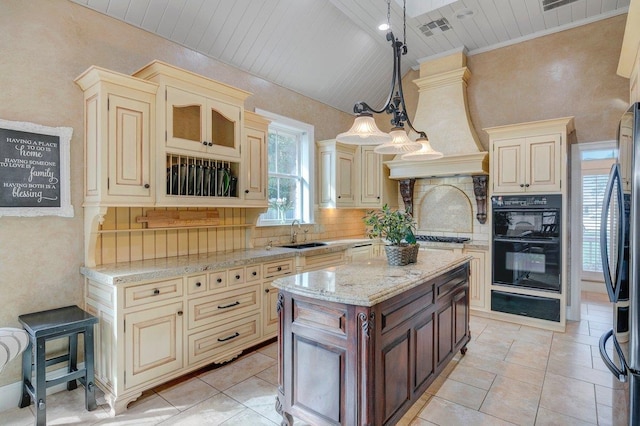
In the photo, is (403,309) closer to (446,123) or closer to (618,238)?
(618,238)

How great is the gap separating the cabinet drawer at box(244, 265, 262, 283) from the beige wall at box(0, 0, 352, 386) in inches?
53.8

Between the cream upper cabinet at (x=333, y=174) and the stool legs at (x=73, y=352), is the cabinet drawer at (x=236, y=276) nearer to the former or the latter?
the stool legs at (x=73, y=352)

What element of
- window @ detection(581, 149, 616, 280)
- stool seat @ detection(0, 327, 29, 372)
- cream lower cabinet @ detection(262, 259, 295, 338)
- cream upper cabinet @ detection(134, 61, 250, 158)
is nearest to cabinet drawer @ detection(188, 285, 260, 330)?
cream lower cabinet @ detection(262, 259, 295, 338)

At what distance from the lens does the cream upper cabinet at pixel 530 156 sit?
3.97 meters

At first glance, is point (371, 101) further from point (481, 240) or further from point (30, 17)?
point (30, 17)

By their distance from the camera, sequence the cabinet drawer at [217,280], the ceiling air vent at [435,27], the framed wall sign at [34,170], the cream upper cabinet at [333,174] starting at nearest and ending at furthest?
1. the framed wall sign at [34,170]
2. the cabinet drawer at [217,280]
3. the ceiling air vent at [435,27]
4. the cream upper cabinet at [333,174]

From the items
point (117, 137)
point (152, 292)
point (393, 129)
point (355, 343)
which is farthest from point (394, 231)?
point (117, 137)

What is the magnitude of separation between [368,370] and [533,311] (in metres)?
3.40

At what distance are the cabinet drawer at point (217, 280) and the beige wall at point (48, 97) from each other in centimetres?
104

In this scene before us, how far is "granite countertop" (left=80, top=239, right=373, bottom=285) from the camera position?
2441 mm

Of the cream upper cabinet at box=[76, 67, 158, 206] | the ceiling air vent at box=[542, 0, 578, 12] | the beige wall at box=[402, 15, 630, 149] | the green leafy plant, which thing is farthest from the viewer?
the beige wall at box=[402, 15, 630, 149]

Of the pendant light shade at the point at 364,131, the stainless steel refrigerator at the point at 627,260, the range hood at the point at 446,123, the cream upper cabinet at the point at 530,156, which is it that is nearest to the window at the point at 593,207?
the cream upper cabinet at the point at 530,156

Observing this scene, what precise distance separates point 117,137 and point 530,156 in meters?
4.47

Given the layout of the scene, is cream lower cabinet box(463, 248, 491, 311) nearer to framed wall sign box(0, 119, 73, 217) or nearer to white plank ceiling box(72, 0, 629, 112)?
white plank ceiling box(72, 0, 629, 112)
